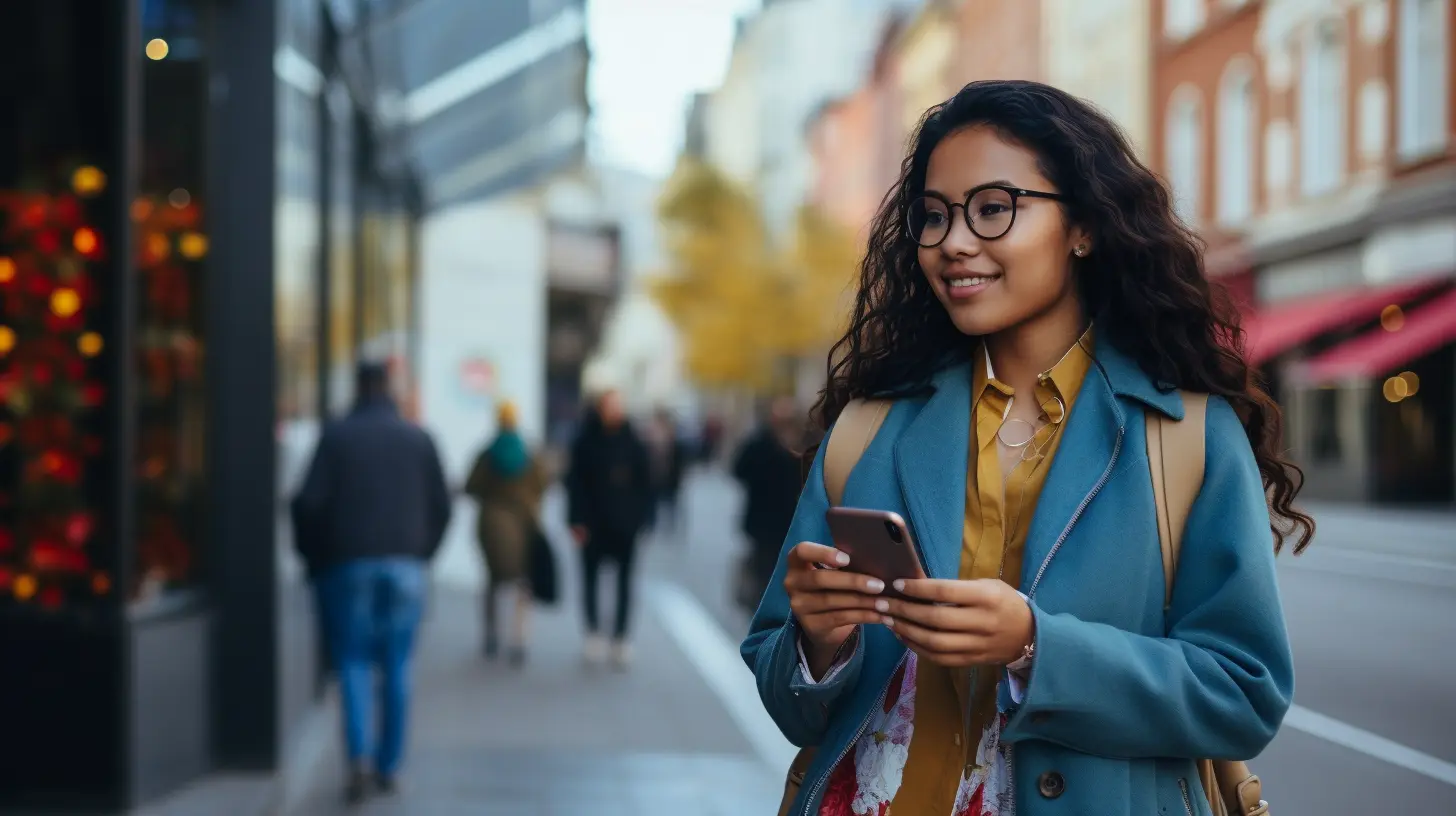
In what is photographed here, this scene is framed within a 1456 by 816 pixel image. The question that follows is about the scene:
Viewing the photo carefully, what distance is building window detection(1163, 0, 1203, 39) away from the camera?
26250 millimetres

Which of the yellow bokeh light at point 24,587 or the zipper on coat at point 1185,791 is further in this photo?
the yellow bokeh light at point 24,587

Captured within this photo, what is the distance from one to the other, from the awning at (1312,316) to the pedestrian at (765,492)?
319 cm

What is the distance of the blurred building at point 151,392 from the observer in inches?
251

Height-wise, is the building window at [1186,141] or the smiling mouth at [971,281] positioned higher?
the building window at [1186,141]

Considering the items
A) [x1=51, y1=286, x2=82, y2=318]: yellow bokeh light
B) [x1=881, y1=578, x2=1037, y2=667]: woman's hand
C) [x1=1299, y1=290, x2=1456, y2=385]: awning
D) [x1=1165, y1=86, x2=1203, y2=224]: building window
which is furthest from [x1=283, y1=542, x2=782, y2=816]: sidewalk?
[x1=1165, y1=86, x2=1203, y2=224]: building window

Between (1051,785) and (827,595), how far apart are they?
14.1 inches

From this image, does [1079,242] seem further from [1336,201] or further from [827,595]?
[1336,201]

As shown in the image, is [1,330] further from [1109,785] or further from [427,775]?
[1109,785]

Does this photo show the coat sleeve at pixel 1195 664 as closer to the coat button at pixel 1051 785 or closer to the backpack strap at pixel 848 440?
the coat button at pixel 1051 785

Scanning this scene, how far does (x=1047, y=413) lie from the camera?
7.55ft

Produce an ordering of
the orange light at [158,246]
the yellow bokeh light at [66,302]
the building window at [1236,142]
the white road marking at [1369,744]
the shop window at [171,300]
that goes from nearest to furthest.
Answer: the white road marking at [1369,744] < the yellow bokeh light at [66,302] < the shop window at [171,300] < the orange light at [158,246] < the building window at [1236,142]

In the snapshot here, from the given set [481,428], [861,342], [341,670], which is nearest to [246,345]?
[341,670]

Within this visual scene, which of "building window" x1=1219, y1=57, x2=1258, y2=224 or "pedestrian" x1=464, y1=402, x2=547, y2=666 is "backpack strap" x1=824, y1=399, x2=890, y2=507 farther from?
"building window" x1=1219, y1=57, x2=1258, y2=224

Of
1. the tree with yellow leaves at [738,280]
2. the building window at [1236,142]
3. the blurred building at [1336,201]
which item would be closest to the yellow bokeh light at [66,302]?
the blurred building at [1336,201]
